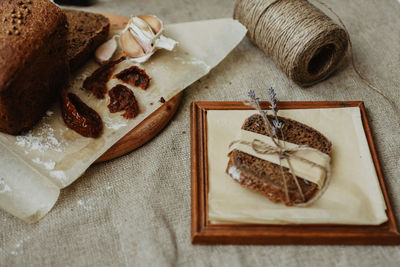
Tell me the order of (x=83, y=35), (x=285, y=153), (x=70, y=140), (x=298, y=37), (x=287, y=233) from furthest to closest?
(x=83, y=35)
(x=298, y=37)
(x=70, y=140)
(x=285, y=153)
(x=287, y=233)

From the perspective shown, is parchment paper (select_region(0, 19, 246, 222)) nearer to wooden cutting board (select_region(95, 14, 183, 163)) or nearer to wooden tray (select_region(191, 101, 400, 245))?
wooden cutting board (select_region(95, 14, 183, 163))

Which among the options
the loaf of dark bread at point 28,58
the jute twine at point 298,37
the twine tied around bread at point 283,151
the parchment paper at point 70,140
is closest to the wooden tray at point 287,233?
the twine tied around bread at point 283,151

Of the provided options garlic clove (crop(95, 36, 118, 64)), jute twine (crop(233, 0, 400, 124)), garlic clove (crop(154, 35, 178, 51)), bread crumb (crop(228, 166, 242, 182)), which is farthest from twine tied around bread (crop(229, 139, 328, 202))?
garlic clove (crop(95, 36, 118, 64))

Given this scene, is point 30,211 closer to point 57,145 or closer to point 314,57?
point 57,145

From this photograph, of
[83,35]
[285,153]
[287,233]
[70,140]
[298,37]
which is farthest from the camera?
[83,35]

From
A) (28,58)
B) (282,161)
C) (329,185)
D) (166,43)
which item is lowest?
(329,185)

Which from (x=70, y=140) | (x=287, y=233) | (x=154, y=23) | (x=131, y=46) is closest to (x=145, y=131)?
(x=70, y=140)

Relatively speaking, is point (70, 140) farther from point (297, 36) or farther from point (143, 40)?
point (297, 36)

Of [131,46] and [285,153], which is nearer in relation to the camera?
[285,153]

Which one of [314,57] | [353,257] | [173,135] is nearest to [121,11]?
[173,135]
